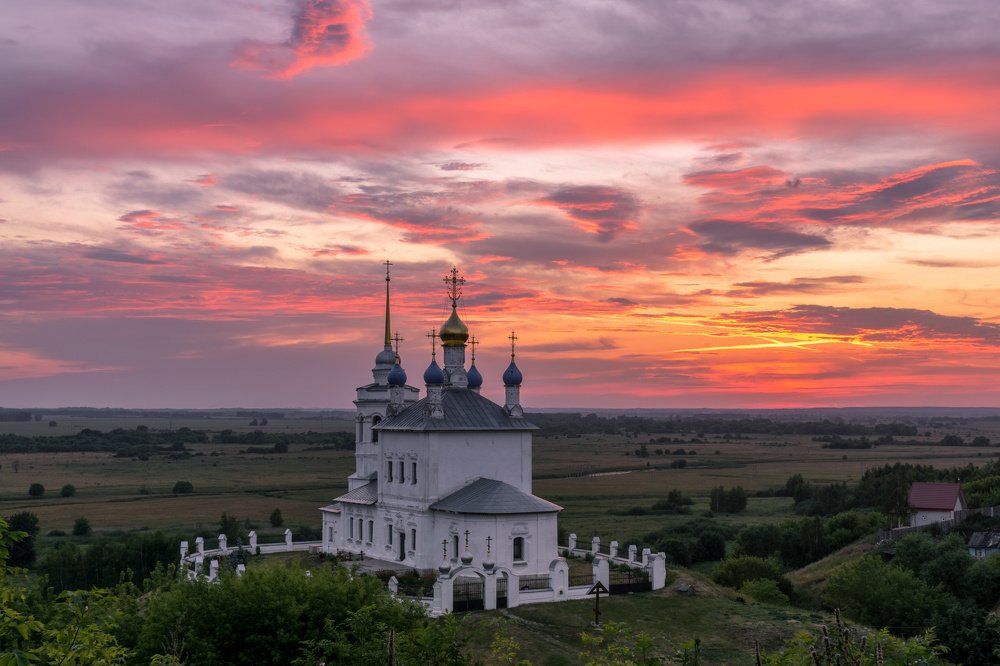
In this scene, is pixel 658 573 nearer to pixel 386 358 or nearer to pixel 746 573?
pixel 746 573

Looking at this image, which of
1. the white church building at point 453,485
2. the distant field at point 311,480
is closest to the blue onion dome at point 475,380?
the white church building at point 453,485

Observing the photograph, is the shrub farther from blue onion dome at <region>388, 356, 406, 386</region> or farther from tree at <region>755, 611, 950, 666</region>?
tree at <region>755, 611, 950, 666</region>

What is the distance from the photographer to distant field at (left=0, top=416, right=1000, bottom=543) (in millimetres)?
87562

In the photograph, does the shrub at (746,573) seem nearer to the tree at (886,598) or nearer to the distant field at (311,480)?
the tree at (886,598)

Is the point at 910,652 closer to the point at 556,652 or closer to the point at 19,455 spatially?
the point at 556,652

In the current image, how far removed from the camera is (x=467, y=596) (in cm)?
3775

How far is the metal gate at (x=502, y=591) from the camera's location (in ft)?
125

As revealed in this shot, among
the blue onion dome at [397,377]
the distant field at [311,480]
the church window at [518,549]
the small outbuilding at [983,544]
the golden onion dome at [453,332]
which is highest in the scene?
the golden onion dome at [453,332]

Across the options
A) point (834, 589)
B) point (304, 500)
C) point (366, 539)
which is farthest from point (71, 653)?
point (304, 500)

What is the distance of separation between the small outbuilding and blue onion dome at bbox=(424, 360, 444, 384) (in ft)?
105

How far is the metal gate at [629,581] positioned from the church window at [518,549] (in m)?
3.59

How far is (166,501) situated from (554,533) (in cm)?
6662

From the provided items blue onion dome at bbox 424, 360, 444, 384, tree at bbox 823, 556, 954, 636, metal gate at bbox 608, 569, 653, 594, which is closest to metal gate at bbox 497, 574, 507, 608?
metal gate at bbox 608, 569, 653, 594

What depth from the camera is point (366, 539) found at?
49812 millimetres
